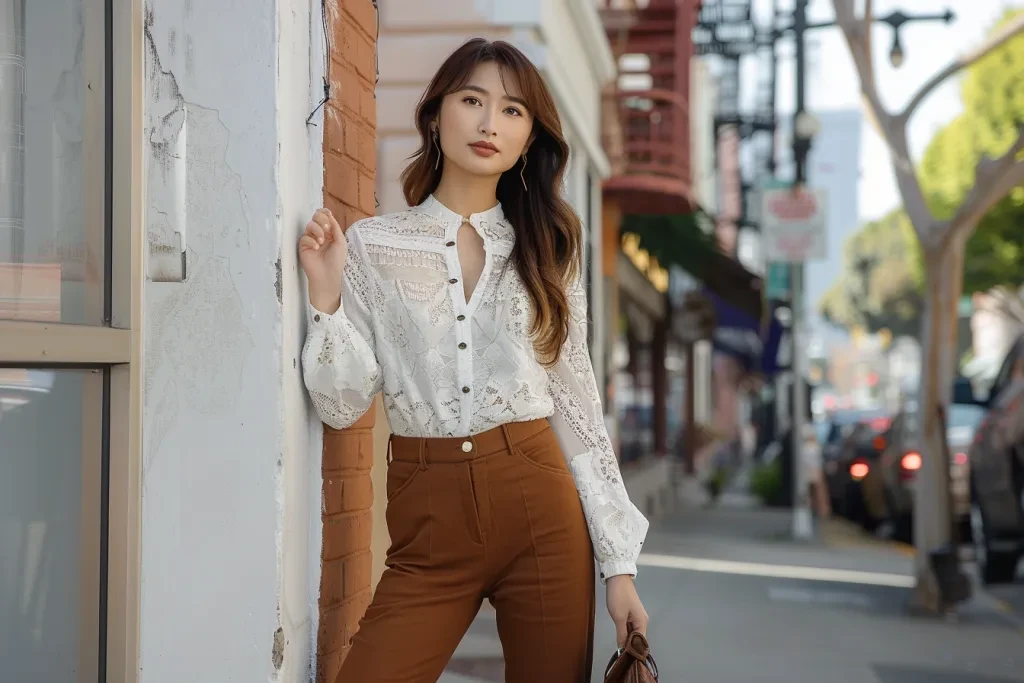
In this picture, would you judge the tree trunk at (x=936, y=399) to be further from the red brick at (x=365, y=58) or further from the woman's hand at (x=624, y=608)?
the woman's hand at (x=624, y=608)

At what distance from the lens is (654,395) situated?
878 inches

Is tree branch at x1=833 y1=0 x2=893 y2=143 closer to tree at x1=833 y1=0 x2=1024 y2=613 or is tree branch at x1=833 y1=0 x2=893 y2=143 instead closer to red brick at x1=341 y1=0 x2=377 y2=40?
tree at x1=833 y1=0 x2=1024 y2=613

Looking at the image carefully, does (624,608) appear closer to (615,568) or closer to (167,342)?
(615,568)

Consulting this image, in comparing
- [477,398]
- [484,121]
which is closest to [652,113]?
[484,121]

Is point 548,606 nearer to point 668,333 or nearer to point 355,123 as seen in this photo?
point 355,123

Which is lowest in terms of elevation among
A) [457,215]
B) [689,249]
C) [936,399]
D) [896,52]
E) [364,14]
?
[936,399]

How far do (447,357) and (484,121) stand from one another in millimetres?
557

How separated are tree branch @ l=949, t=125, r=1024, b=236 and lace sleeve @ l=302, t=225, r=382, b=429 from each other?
21.4 ft

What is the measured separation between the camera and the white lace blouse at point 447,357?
2.80 metres

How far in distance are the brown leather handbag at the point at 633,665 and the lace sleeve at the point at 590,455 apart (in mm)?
217

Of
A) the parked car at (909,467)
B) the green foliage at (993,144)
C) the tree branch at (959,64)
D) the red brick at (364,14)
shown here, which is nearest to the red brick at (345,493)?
the red brick at (364,14)

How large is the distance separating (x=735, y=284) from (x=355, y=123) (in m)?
15.6

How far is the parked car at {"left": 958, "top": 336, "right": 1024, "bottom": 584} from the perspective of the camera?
31.2 ft

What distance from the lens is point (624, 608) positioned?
2.86 m
